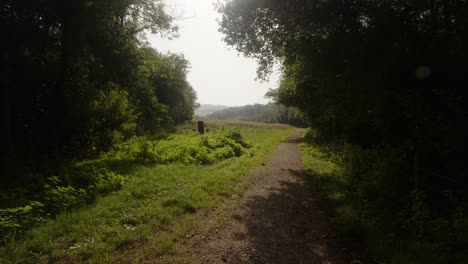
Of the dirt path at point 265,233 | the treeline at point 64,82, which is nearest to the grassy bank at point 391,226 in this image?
the dirt path at point 265,233

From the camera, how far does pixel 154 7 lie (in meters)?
18.1

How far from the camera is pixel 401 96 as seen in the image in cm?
594

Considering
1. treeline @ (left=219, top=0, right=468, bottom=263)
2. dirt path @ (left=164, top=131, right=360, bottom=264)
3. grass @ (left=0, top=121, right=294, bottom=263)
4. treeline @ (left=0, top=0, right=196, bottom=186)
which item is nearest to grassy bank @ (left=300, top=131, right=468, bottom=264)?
treeline @ (left=219, top=0, right=468, bottom=263)

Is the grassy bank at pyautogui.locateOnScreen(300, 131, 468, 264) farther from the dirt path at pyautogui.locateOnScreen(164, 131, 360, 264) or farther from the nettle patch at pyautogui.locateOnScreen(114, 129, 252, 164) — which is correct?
the nettle patch at pyautogui.locateOnScreen(114, 129, 252, 164)

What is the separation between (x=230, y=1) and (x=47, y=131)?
11405mm

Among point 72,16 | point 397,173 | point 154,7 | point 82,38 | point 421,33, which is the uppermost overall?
point 154,7

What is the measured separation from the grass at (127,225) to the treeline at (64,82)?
4.90 m

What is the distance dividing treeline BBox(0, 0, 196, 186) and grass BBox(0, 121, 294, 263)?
490 centimetres

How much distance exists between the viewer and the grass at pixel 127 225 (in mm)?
4637

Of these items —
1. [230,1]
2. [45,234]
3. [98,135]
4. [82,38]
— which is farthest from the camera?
[98,135]

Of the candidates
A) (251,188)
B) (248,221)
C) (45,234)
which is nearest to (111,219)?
(45,234)

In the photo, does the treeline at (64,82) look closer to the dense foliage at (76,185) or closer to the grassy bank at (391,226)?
the dense foliage at (76,185)

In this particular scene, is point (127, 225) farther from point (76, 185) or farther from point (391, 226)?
point (391, 226)

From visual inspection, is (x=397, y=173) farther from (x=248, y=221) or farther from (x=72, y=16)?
(x=72, y=16)
